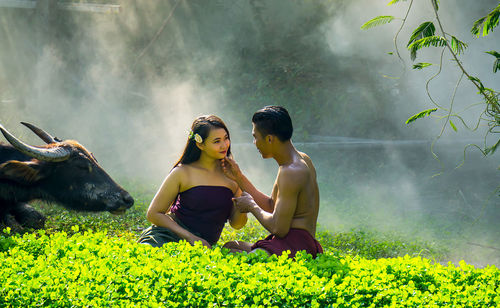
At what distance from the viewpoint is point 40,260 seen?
3.60 meters

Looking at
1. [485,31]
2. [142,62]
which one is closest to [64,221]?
[485,31]

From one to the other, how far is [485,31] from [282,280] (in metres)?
2.40

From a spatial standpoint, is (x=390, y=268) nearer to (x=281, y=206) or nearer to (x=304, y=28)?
(x=281, y=206)

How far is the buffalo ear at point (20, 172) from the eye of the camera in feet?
19.3

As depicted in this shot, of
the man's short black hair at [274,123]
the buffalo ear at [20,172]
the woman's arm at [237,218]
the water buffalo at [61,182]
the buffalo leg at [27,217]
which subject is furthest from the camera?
the buffalo leg at [27,217]

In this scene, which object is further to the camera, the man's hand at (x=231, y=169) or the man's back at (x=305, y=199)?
the man's hand at (x=231, y=169)

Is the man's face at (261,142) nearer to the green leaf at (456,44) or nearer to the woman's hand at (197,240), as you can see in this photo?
the woman's hand at (197,240)

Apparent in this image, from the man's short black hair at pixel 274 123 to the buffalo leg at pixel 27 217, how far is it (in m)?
3.63

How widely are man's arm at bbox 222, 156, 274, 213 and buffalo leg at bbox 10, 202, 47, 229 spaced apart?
3.12 m

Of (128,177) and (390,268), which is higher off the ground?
(128,177)

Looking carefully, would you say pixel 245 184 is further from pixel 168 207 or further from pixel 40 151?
pixel 40 151

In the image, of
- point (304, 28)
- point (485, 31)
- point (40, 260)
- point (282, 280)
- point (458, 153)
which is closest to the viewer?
point (282, 280)

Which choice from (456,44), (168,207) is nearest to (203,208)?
(168,207)

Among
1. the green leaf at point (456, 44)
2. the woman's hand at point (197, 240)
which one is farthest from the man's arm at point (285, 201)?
the green leaf at point (456, 44)
